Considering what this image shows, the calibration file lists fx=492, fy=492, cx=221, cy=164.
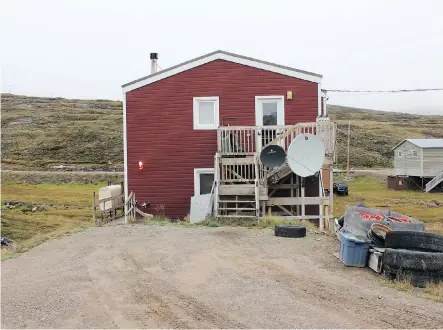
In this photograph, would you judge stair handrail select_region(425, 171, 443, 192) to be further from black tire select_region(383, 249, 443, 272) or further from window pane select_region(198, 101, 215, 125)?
black tire select_region(383, 249, 443, 272)

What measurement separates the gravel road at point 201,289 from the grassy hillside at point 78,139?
144 ft

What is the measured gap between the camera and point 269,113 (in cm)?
1895

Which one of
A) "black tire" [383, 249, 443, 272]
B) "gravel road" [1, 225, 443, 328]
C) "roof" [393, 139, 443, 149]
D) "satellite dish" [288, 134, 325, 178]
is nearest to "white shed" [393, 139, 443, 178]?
"roof" [393, 139, 443, 149]

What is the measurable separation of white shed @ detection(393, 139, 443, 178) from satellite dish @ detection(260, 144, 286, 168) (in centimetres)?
3301

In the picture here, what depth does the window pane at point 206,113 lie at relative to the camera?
1911 centimetres

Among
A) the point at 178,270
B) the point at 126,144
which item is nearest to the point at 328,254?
the point at 178,270

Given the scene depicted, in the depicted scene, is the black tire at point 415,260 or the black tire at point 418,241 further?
the black tire at point 418,241

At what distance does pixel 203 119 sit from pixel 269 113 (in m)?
2.57

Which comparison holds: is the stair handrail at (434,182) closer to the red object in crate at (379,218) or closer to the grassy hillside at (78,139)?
the grassy hillside at (78,139)

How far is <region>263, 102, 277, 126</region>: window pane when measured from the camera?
18.9 metres

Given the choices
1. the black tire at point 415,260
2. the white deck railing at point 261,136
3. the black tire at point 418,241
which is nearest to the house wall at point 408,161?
the white deck railing at point 261,136

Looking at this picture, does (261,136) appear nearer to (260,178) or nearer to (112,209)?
(260,178)

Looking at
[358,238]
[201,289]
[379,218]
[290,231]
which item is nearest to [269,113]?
[290,231]

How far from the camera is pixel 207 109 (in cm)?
1912
